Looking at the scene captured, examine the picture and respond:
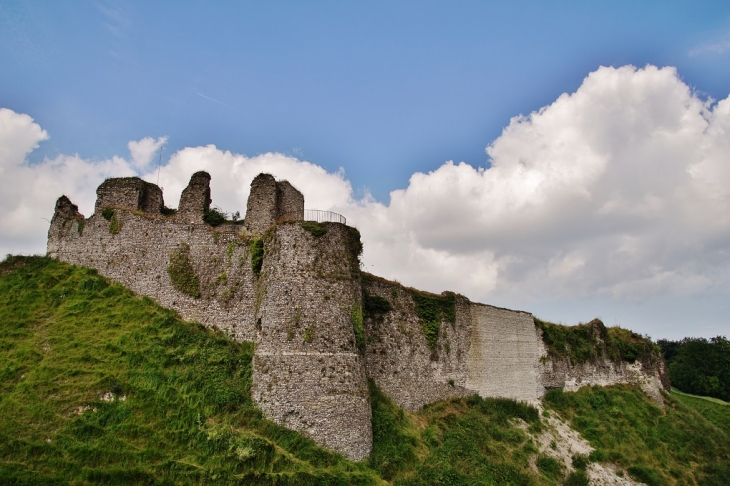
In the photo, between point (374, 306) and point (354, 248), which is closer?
point (354, 248)

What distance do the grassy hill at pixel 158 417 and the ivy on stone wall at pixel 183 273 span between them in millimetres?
1368

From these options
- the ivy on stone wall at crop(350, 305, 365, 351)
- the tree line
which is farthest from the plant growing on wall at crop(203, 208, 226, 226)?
the tree line

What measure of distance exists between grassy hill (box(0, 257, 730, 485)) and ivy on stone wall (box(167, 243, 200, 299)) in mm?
1368

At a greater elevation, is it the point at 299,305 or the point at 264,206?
the point at 264,206

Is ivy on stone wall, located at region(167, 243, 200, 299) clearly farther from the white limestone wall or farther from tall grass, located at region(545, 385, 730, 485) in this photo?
tall grass, located at region(545, 385, 730, 485)

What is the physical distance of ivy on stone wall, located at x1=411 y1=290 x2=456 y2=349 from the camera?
26969 mm

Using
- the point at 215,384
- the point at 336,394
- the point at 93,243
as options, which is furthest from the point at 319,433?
the point at 93,243

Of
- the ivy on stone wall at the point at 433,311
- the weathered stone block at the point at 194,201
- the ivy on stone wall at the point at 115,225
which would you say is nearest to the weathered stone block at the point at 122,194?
the ivy on stone wall at the point at 115,225

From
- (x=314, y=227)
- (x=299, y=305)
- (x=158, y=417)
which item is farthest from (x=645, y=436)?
(x=158, y=417)

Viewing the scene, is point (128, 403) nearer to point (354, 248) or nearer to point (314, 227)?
point (314, 227)

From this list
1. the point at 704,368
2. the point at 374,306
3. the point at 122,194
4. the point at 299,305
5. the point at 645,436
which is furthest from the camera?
the point at 704,368

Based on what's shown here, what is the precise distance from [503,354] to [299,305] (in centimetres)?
1694

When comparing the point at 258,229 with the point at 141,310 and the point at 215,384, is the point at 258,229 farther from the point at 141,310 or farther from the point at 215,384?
the point at 215,384

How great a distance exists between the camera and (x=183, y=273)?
2391 centimetres
